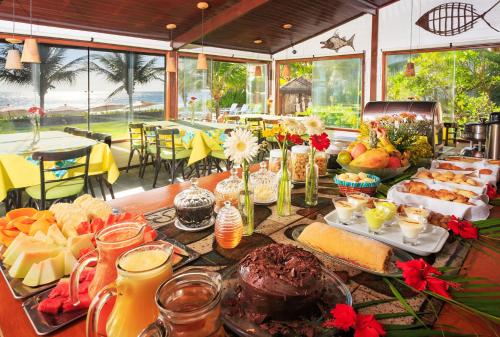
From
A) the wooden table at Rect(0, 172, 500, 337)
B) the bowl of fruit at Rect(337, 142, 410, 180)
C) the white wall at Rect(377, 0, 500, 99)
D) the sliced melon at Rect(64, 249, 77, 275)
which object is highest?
the white wall at Rect(377, 0, 500, 99)

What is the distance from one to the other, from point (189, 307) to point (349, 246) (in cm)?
57

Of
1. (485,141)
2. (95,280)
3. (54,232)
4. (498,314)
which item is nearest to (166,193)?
(54,232)

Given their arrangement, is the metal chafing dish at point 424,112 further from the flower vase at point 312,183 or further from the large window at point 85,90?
the large window at point 85,90

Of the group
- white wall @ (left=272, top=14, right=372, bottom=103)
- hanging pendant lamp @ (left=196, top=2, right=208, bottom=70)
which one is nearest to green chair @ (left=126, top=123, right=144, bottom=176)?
hanging pendant lamp @ (left=196, top=2, right=208, bottom=70)

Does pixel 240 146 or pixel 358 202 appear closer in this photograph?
pixel 240 146

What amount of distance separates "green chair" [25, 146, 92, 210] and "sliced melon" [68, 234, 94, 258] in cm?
208

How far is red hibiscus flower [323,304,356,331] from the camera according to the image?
2.20ft

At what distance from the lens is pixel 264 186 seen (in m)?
1.50

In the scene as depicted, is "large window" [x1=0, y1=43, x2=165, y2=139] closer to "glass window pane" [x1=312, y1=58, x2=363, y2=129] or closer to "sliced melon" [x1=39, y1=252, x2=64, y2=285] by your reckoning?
"glass window pane" [x1=312, y1=58, x2=363, y2=129]

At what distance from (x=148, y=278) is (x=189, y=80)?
292 inches

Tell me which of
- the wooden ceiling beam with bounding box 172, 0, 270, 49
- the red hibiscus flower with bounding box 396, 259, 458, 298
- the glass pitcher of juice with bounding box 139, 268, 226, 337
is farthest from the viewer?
the wooden ceiling beam with bounding box 172, 0, 270, 49

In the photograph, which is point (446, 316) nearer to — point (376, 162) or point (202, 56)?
point (376, 162)

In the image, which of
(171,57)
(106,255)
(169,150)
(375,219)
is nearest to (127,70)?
(171,57)

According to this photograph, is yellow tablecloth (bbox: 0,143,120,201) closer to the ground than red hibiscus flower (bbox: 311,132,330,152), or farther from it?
closer to the ground
